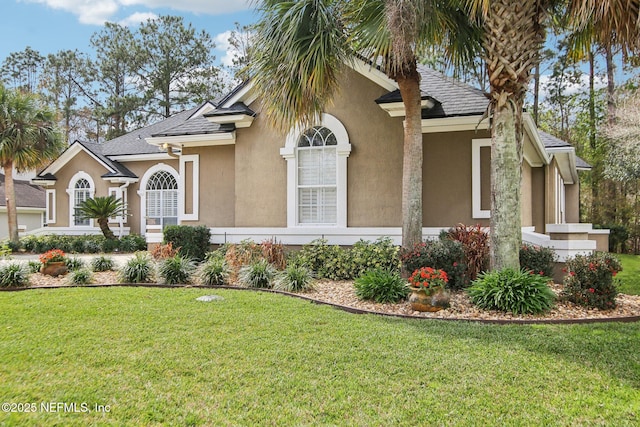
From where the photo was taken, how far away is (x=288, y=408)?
3.82m

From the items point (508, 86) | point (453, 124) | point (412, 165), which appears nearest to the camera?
point (508, 86)

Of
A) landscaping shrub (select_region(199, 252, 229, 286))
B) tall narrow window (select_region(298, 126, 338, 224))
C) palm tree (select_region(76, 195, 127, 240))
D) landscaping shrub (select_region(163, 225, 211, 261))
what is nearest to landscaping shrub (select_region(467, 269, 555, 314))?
tall narrow window (select_region(298, 126, 338, 224))

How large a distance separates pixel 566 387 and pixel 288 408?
8.85 feet

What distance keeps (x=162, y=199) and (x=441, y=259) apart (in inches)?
634

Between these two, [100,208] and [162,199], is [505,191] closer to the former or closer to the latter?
[100,208]

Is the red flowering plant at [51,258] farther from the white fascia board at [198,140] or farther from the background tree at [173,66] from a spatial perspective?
the background tree at [173,66]

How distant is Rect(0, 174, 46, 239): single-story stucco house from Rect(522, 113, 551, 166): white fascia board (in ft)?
92.8

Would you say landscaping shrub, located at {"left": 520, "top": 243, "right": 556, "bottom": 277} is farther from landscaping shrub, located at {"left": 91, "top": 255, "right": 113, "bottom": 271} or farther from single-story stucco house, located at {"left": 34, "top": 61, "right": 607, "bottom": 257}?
landscaping shrub, located at {"left": 91, "top": 255, "right": 113, "bottom": 271}

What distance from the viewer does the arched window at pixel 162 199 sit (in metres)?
21.0

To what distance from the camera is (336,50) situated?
356 inches

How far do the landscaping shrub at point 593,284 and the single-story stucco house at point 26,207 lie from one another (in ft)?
97.5

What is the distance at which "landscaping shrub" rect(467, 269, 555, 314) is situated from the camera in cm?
707

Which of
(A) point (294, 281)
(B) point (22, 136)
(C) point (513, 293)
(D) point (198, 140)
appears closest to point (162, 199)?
(B) point (22, 136)

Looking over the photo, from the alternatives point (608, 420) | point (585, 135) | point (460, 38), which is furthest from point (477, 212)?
→ point (585, 135)
